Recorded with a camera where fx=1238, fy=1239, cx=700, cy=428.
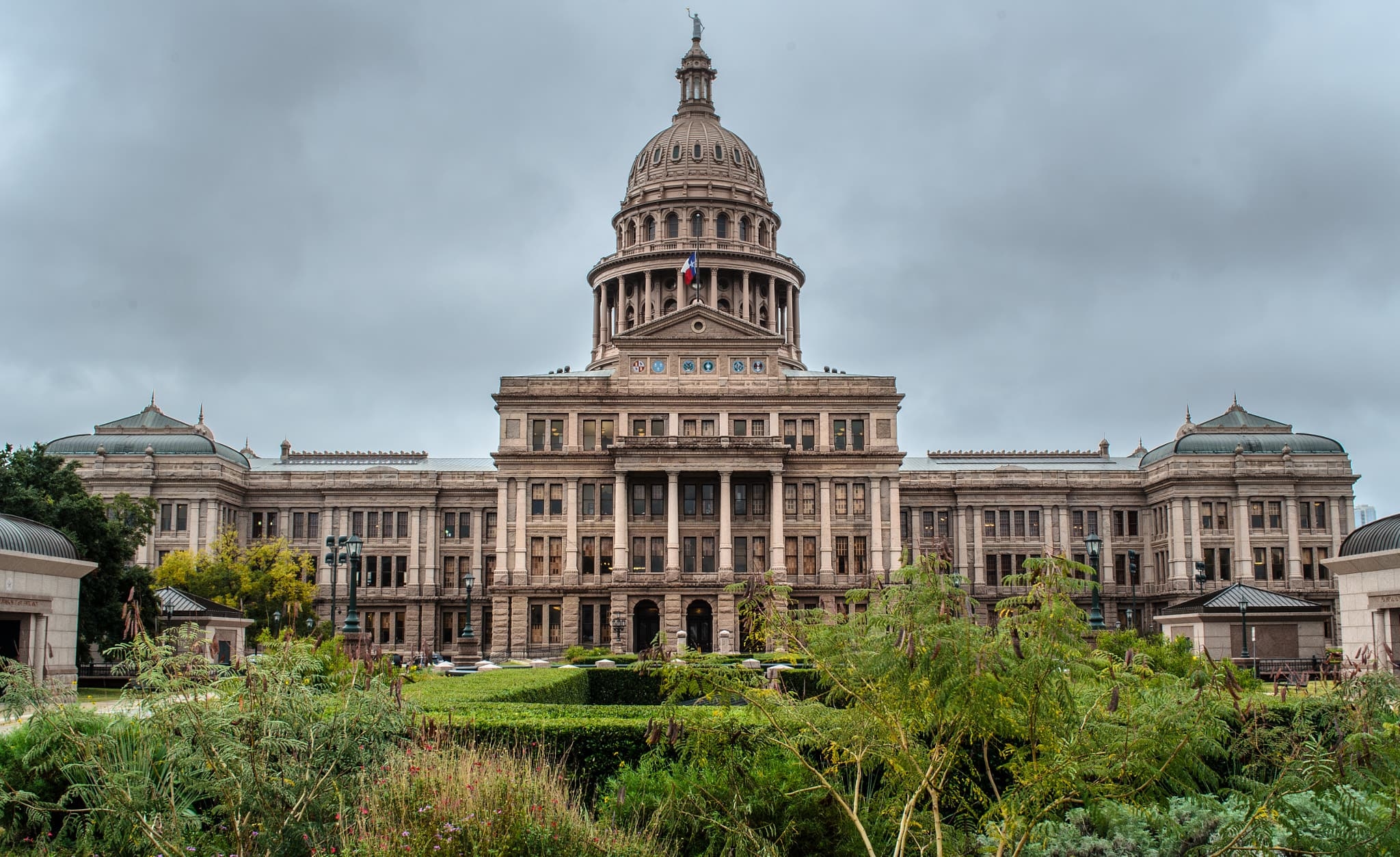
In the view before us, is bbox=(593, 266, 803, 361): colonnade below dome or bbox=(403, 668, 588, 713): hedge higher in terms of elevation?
bbox=(593, 266, 803, 361): colonnade below dome

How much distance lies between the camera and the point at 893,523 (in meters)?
75.1

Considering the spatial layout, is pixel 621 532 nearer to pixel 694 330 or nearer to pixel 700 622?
pixel 700 622

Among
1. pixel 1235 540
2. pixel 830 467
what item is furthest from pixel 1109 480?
pixel 830 467

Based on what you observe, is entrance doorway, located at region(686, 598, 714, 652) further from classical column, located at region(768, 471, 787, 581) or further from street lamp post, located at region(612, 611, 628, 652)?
classical column, located at region(768, 471, 787, 581)

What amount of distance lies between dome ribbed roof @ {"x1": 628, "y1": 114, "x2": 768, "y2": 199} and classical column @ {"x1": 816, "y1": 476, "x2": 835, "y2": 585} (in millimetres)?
36924

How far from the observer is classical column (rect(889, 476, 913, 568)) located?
74.8m

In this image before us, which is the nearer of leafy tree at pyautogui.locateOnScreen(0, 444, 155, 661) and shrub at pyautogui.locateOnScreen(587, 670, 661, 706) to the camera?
shrub at pyautogui.locateOnScreen(587, 670, 661, 706)

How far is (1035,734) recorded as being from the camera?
429 inches

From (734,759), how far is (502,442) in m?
63.8

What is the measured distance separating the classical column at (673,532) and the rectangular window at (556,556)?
679 centimetres

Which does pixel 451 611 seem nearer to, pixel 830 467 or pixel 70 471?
pixel 830 467

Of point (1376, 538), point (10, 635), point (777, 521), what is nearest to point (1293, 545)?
point (777, 521)

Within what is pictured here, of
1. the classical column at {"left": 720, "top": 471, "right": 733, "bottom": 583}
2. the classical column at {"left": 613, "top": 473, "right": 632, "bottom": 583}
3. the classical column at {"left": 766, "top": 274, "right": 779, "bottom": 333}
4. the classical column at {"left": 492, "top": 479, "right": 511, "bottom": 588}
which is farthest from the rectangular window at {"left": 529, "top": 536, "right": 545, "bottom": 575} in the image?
the classical column at {"left": 766, "top": 274, "right": 779, "bottom": 333}

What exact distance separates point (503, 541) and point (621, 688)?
3816cm
